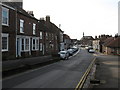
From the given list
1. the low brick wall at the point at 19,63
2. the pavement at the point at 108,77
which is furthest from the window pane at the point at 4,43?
the pavement at the point at 108,77

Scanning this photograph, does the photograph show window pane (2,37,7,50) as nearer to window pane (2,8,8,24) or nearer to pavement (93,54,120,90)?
window pane (2,8,8,24)

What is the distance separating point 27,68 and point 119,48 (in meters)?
43.7

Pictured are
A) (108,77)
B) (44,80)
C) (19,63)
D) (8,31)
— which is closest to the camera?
(44,80)

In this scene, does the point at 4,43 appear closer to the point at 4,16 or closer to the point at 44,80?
the point at 4,16

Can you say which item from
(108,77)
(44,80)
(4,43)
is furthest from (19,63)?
(108,77)

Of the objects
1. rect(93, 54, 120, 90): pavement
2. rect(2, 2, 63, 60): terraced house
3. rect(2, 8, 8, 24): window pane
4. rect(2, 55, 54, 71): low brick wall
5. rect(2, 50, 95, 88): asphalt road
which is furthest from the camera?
rect(2, 2, 63, 60): terraced house

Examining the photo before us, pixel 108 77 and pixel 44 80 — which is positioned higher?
pixel 44 80

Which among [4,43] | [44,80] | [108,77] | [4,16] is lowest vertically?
[108,77]

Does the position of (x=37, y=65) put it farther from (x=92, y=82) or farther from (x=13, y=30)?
(x=92, y=82)

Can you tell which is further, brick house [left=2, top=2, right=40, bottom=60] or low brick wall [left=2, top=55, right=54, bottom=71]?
brick house [left=2, top=2, right=40, bottom=60]

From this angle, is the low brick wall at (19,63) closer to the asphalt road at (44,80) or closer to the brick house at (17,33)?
the asphalt road at (44,80)

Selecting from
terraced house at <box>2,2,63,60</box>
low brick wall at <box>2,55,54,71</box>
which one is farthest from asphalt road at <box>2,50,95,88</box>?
terraced house at <box>2,2,63,60</box>

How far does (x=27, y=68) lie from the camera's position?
62.0 ft

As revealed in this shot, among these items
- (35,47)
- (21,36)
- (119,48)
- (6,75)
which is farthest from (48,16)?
(6,75)
